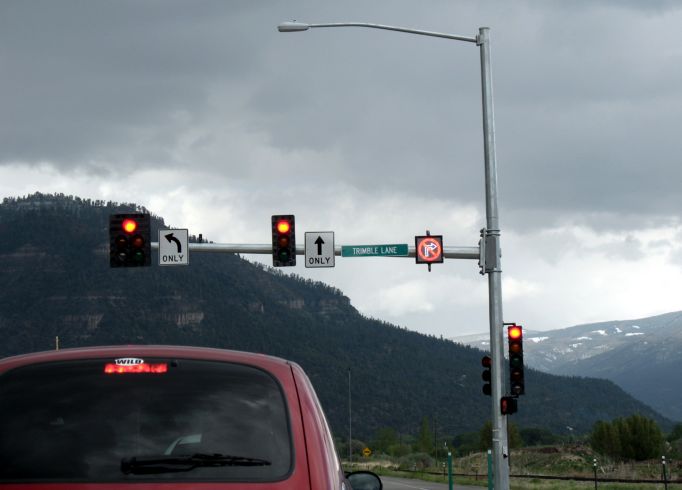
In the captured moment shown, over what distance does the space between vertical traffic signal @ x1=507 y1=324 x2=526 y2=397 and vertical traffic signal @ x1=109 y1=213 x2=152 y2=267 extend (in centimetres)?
783

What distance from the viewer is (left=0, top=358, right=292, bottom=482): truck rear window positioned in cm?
426

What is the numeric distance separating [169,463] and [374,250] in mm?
21239

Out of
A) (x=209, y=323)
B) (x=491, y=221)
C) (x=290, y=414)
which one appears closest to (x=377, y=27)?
(x=491, y=221)

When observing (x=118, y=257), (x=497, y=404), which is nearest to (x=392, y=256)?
(x=497, y=404)

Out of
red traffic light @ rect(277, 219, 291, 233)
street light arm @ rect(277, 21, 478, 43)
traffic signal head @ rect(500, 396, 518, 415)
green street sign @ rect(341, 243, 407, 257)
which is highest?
street light arm @ rect(277, 21, 478, 43)

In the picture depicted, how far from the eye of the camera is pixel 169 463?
428 centimetres

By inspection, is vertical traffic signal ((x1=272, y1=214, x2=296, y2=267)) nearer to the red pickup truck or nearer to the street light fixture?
the street light fixture

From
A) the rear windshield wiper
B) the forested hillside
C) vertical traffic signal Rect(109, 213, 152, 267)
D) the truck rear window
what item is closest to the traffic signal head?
vertical traffic signal Rect(109, 213, 152, 267)

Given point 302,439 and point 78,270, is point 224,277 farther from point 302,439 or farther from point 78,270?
point 302,439

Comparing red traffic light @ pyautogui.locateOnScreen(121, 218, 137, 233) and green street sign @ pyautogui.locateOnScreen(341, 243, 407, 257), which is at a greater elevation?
red traffic light @ pyautogui.locateOnScreen(121, 218, 137, 233)

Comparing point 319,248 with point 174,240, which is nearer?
point 319,248

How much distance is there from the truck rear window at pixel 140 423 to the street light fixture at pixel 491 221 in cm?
1853

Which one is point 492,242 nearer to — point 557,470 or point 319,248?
point 319,248

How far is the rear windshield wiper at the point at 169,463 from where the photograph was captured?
4254 mm
